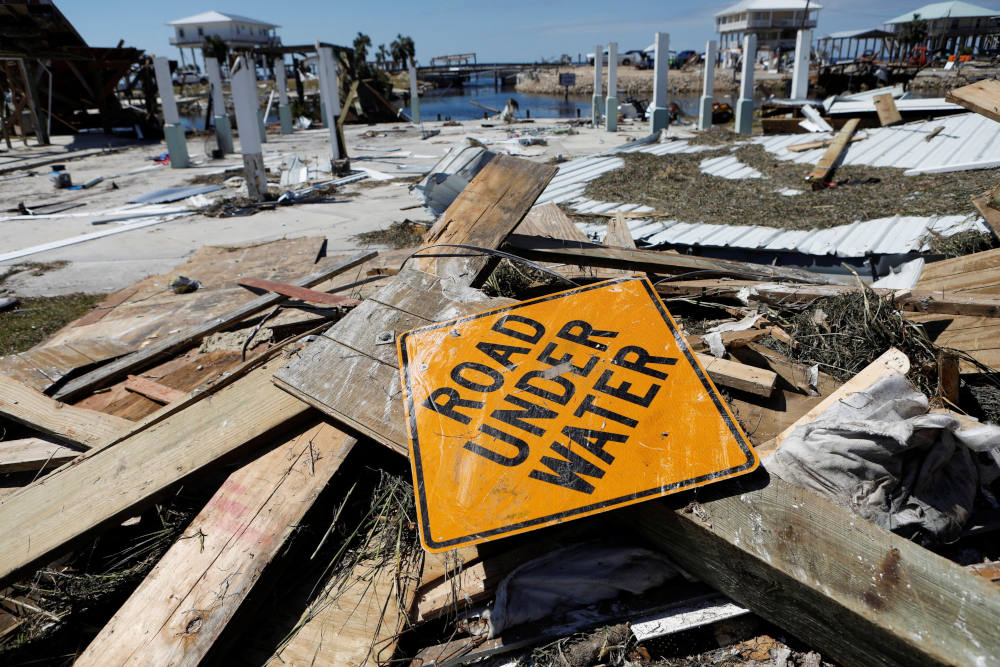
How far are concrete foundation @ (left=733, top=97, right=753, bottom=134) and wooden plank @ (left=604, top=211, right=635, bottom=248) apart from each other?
1285 centimetres

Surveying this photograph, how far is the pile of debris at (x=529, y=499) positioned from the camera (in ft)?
6.16

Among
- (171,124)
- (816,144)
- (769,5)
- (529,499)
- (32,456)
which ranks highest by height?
(769,5)

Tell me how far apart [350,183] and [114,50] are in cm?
1874

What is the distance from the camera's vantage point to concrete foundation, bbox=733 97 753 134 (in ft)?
53.1

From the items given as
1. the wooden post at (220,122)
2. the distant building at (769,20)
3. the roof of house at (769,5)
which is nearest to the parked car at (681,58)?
the distant building at (769,20)

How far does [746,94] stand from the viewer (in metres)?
16.8

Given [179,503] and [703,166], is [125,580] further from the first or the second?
[703,166]

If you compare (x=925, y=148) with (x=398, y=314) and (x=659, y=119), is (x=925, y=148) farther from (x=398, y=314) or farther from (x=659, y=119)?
(x=659, y=119)

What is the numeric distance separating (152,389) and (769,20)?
6354 centimetres

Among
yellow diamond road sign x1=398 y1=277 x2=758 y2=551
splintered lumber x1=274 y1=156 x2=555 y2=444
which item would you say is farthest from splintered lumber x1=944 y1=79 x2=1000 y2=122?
yellow diamond road sign x1=398 y1=277 x2=758 y2=551

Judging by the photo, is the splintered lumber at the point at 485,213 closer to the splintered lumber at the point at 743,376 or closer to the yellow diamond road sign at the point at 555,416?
the yellow diamond road sign at the point at 555,416

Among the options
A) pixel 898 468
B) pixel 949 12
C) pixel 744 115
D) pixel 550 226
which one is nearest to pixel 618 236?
pixel 550 226

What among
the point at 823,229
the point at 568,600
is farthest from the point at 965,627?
the point at 823,229

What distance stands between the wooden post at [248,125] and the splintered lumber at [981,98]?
1098cm
